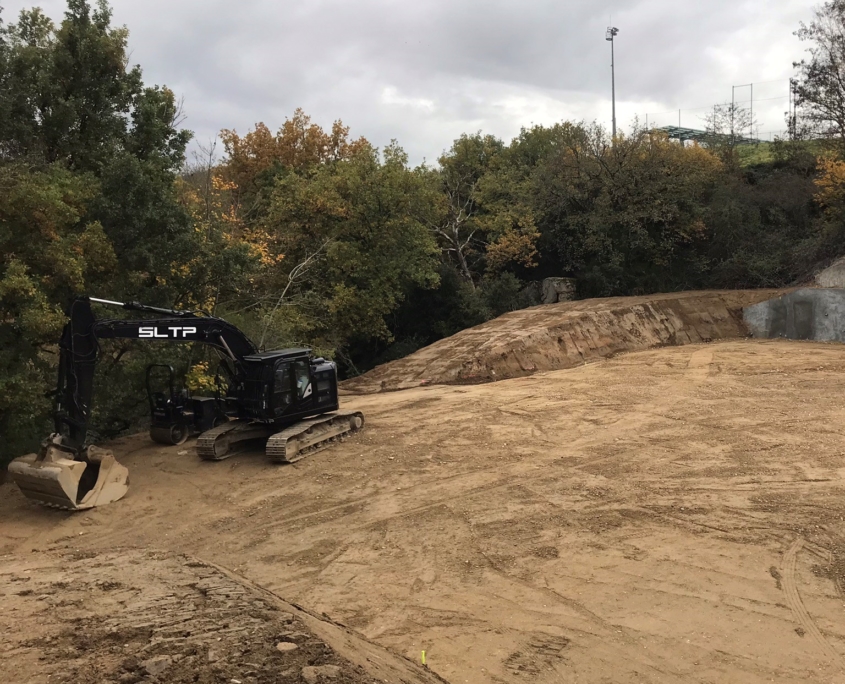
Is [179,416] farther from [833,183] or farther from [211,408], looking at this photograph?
[833,183]

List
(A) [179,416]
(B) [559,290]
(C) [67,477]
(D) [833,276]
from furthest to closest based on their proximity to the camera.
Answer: (B) [559,290]
(D) [833,276]
(A) [179,416]
(C) [67,477]

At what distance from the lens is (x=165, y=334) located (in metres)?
11.3

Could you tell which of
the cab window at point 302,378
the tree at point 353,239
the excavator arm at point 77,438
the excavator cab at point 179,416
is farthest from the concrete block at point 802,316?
the excavator arm at point 77,438

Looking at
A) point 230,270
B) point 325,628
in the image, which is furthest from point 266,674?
point 230,270

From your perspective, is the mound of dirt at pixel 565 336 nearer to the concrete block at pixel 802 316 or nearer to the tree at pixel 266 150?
the concrete block at pixel 802 316

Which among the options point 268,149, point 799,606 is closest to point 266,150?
Answer: point 268,149

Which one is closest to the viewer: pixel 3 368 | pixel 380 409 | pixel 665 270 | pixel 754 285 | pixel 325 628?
pixel 325 628

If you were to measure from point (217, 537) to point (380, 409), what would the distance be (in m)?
7.25

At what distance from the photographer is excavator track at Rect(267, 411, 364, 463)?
1215 centimetres

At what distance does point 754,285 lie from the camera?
29.5m

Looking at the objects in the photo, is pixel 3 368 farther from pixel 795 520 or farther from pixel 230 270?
pixel 795 520

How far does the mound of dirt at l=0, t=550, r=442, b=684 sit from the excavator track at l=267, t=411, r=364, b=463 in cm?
400

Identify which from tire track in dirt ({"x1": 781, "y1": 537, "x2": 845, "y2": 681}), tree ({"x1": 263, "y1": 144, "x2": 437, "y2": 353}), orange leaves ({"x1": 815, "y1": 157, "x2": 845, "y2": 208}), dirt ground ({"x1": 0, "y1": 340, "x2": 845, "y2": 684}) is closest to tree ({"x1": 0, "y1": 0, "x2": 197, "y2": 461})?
dirt ground ({"x1": 0, "y1": 340, "x2": 845, "y2": 684})

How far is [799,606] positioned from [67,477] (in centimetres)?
995
